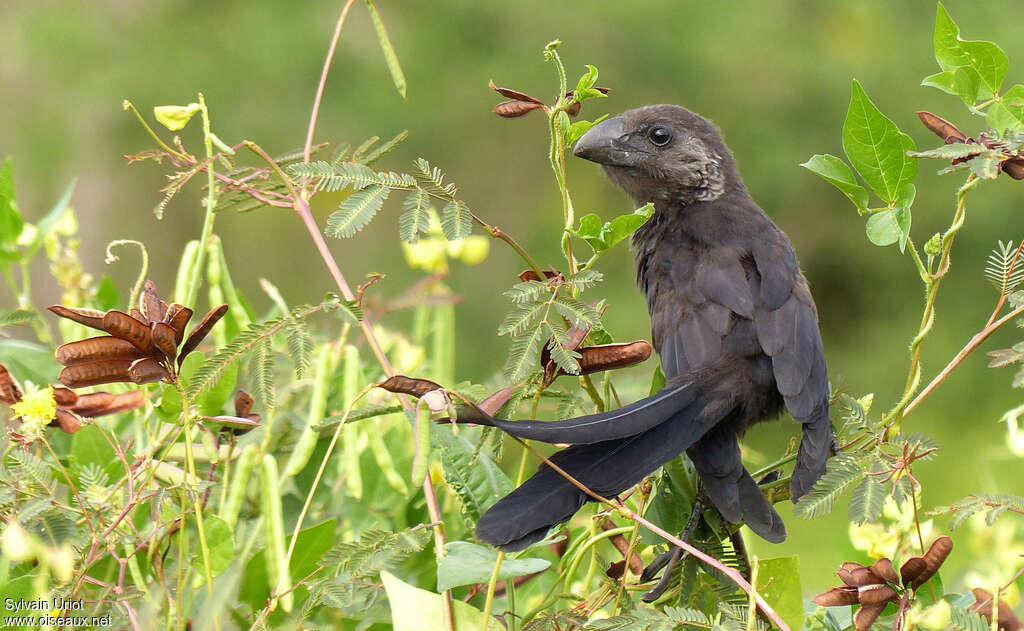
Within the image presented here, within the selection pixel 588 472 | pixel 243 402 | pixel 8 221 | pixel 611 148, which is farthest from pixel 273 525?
pixel 611 148

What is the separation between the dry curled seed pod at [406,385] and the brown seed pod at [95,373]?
32cm

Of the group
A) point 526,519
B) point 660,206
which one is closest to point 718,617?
point 526,519

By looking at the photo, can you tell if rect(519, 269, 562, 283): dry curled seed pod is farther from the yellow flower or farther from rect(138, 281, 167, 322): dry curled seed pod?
the yellow flower

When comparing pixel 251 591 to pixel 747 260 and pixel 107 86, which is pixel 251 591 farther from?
pixel 107 86

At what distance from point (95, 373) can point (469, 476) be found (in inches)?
19.0

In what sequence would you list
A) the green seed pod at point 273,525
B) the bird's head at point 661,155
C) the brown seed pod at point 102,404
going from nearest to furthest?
1. the green seed pod at point 273,525
2. the brown seed pod at point 102,404
3. the bird's head at point 661,155

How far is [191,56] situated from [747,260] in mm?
5555

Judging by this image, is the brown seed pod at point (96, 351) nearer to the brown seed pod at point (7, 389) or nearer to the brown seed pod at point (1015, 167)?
the brown seed pod at point (7, 389)

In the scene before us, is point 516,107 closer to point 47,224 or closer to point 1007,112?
point 1007,112

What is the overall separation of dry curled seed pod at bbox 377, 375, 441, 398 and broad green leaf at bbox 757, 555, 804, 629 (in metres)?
0.51

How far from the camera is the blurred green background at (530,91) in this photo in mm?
6590

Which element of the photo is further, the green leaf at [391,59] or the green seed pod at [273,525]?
the green leaf at [391,59]

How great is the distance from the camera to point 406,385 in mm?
1092

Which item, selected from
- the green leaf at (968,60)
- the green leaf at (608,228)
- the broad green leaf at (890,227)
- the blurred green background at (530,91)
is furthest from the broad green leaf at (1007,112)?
the blurred green background at (530,91)
